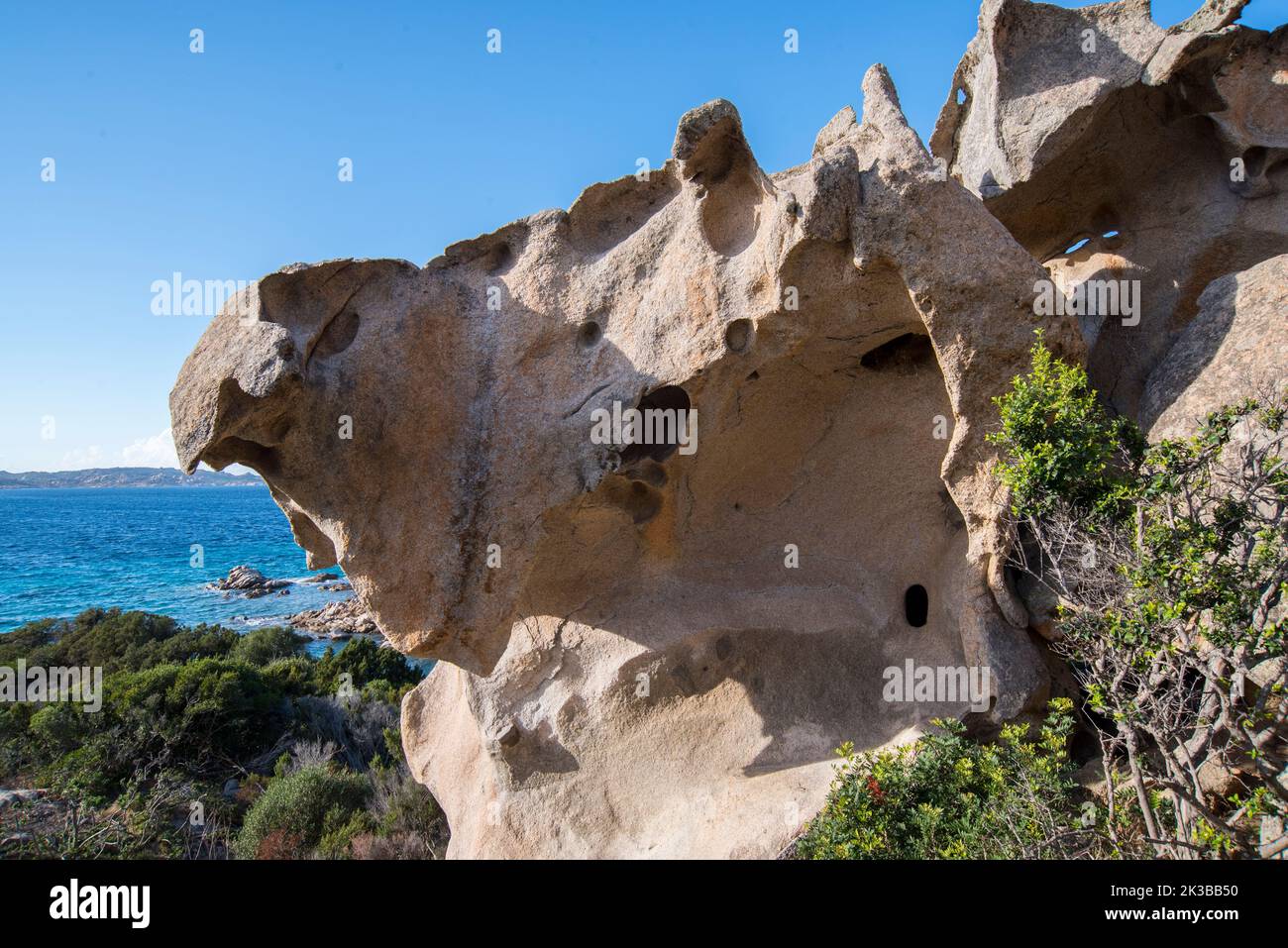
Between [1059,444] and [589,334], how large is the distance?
335 centimetres

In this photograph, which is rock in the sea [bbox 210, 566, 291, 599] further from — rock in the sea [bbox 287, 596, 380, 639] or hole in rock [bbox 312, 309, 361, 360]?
hole in rock [bbox 312, 309, 361, 360]

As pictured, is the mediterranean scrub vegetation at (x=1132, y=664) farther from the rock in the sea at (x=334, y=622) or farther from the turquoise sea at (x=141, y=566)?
the rock in the sea at (x=334, y=622)

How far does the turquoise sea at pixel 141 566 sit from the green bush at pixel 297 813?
11051mm

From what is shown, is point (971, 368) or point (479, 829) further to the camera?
point (479, 829)

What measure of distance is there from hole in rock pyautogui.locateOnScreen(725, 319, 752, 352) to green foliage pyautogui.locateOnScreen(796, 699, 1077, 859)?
112 inches

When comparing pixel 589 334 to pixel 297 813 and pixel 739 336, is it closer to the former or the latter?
pixel 739 336

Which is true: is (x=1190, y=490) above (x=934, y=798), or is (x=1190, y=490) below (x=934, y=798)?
above

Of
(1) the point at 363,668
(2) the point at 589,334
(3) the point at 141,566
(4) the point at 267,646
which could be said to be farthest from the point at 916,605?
(3) the point at 141,566

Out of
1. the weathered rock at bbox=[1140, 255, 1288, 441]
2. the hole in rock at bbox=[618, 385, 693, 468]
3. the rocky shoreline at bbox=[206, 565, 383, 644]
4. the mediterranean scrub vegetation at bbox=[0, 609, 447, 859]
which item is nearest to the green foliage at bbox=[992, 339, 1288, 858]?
the weathered rock at bbox=[1140, 255, 1288, 441]

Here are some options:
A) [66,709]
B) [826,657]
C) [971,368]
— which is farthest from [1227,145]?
[66,709]

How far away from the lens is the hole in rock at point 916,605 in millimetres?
6645

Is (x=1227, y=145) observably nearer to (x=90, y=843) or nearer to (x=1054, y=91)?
(x=1054, y=91)

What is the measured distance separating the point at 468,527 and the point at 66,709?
34.8 ft
